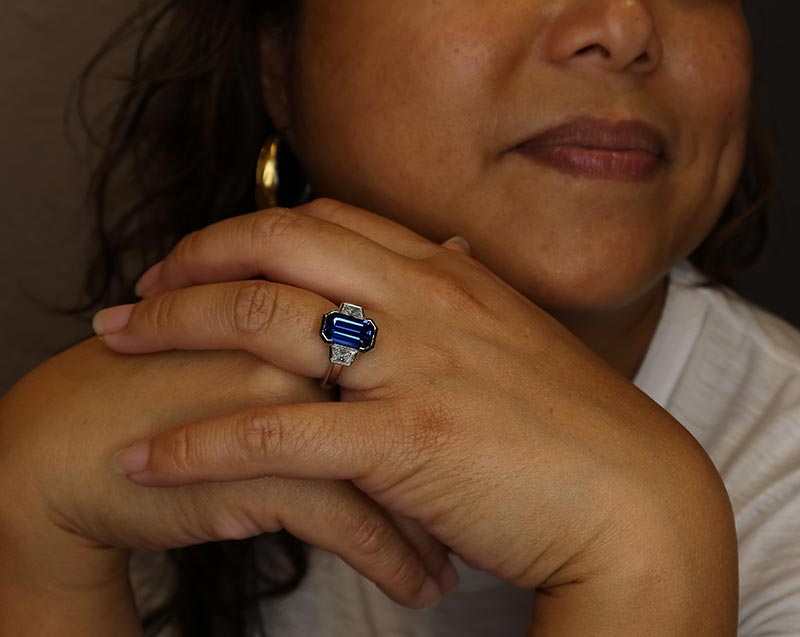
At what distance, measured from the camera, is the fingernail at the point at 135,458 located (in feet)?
3.04

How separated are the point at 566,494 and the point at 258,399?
267 mm

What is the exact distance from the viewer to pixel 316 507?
95cm

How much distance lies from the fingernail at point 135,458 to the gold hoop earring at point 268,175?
0.52 metres

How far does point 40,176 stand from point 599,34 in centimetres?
97

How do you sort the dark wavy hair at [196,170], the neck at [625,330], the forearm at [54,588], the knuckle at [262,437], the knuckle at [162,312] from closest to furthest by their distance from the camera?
the knuckle at [262,437], the knuckle at [162,312], the forearm at [54,588], the neck at [625,330], the dark wavy hair at [196,170]

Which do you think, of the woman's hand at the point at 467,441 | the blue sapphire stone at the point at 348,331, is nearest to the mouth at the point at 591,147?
the woman's hand at the point at 467,441

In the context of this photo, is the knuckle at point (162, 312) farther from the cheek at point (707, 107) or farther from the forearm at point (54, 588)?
the cheek at point (707, 107)

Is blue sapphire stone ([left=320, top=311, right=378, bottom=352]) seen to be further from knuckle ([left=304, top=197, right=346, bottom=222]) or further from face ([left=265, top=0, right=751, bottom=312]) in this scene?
face ([left=265, top=0, right=751, bottom=312])

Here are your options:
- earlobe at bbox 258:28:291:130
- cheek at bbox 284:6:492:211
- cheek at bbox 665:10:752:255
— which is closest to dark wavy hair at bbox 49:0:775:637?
earlobe at bbox 258:28:291:130

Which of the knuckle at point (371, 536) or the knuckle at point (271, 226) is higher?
the knuckle at point (271, 226)

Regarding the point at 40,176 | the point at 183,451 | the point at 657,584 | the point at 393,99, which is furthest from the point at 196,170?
the point at 657,584

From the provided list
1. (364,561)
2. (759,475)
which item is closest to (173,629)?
(364,561)

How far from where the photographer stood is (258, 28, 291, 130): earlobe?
1.35 metres

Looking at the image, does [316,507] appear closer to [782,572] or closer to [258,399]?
[258,399]
